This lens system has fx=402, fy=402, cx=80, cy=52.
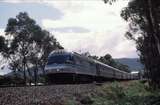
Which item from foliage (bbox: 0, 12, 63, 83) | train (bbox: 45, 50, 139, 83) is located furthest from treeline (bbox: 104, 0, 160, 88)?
foliage (bbox: 0, 12, 63, 83)

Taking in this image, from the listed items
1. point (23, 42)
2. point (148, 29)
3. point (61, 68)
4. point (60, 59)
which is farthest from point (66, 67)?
point (23, 42)

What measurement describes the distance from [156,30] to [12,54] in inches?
2244

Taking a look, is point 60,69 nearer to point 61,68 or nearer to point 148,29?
point 61,68

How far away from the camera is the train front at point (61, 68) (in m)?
33.1

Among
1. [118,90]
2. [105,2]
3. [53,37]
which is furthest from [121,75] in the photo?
[118,90]

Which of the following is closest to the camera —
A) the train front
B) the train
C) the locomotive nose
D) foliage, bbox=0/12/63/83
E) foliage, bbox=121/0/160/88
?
foliage, bbox=121/0/160/88

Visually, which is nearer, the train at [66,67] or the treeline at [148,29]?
the treeline at [148,29]

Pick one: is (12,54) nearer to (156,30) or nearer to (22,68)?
(22,68)

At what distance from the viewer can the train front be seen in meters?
33.1

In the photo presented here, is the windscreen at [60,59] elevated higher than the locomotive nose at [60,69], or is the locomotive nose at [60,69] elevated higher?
the windscreen at [60,59]

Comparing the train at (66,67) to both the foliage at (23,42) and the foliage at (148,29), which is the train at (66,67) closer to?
the foliage at (148,29)

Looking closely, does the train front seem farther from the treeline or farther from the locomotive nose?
the treeline

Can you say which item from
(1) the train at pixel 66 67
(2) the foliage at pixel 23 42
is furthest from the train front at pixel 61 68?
Answer: (2) the foliage at pixel 23 42

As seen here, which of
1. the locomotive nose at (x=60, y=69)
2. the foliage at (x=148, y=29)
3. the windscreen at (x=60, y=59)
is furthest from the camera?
the windscreen at (x=60, y=59)
